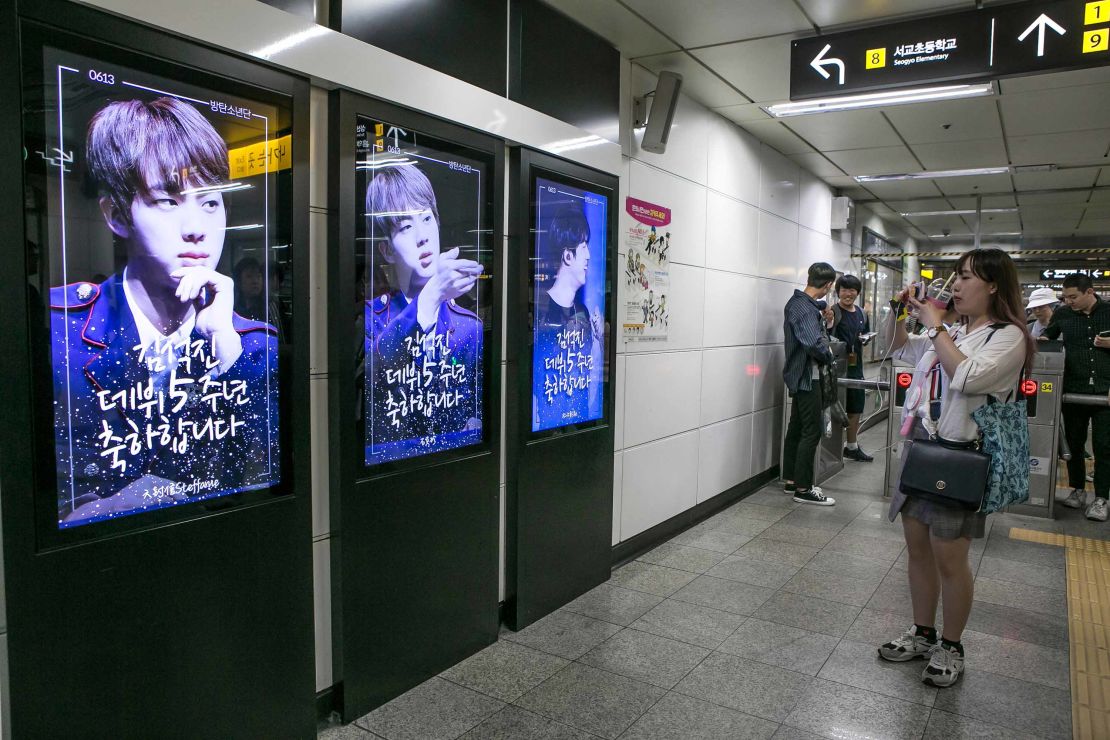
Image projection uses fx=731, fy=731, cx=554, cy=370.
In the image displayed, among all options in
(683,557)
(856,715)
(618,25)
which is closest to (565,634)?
(856,715)

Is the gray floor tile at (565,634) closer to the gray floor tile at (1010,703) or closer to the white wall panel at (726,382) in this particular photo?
the gray floor tile at (1010,703)

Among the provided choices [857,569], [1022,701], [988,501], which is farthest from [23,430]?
[857,569]

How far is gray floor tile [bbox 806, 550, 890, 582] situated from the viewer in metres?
3.95

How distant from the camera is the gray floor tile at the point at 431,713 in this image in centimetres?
237

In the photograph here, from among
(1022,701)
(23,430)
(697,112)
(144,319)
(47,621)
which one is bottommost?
(1022,701)

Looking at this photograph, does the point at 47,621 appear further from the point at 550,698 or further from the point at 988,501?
the point at 988,501

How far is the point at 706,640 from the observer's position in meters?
3.11

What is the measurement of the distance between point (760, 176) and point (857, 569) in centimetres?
307

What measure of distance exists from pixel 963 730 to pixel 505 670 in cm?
159

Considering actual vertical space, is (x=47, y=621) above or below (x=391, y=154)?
A: below

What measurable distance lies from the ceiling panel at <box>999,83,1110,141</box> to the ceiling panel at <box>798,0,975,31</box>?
1542mm

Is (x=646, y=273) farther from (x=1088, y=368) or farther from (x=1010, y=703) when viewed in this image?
(x=1088, y=368)

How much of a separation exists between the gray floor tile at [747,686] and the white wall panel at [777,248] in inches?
141

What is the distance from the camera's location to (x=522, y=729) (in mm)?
2389
